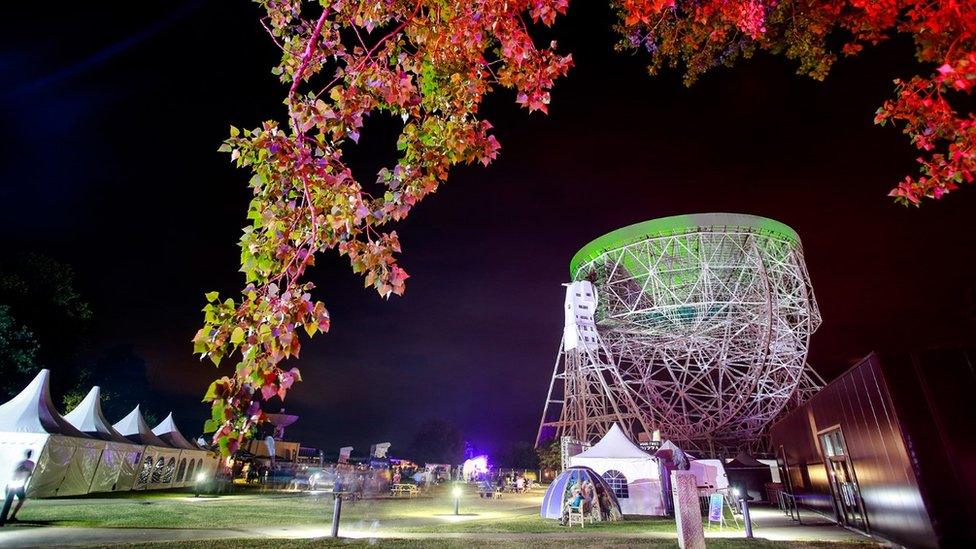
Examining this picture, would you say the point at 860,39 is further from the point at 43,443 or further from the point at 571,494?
the point at 43,443

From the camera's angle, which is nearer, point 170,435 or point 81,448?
point 81,448

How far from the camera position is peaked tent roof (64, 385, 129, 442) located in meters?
15.6

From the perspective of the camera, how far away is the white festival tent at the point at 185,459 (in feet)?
68.9

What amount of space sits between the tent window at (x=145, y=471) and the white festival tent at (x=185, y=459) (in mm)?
1842

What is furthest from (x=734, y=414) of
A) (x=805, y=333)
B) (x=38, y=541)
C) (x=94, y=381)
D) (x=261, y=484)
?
(x=94, y=381)

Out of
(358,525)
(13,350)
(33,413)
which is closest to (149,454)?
(33,413)

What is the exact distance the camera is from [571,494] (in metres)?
13.8

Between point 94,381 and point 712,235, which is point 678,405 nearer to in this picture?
point 712,235

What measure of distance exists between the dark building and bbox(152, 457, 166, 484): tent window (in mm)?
25173

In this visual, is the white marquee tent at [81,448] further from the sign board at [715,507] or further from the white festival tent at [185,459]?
the sign board at [715,507]

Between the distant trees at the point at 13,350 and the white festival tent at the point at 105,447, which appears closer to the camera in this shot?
the white festival tent at the point at 105,447

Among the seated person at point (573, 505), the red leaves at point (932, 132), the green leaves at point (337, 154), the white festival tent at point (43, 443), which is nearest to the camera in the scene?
the green leaves at point (337, 154)

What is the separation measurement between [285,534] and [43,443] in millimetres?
9521

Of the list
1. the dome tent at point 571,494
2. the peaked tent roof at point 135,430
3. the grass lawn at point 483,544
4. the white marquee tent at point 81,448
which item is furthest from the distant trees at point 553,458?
the grass lawn at point 483,544
